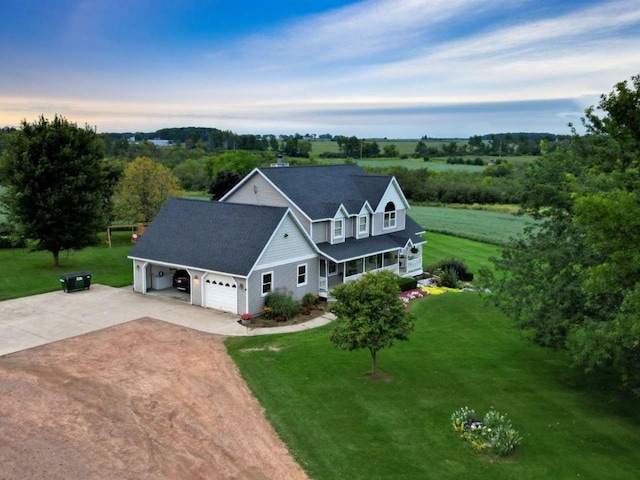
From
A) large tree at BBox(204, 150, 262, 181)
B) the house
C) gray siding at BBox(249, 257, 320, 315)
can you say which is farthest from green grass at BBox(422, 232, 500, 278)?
large tree at BBox(204, 150, 262, 181)

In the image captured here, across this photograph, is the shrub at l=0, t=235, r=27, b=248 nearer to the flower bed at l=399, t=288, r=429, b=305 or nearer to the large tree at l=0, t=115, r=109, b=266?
the large tree at l=0, t=115, r=109, b=266

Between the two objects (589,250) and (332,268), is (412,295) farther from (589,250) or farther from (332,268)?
(589,250)

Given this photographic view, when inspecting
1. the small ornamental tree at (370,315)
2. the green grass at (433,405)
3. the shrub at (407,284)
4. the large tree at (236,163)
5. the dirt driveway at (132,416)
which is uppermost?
the large tree at (236,163)

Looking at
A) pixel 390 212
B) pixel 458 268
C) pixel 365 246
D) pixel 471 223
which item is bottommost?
pixel 458 268

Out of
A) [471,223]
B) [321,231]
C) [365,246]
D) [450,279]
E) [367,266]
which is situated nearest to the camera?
[321,231]

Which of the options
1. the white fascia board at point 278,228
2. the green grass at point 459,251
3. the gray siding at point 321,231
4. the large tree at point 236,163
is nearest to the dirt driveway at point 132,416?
the white fascia board at point 278,228

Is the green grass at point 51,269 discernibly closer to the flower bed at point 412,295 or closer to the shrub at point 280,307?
the shrub at point 280,307

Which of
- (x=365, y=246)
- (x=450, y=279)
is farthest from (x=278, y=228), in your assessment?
(x=450, y=279)
